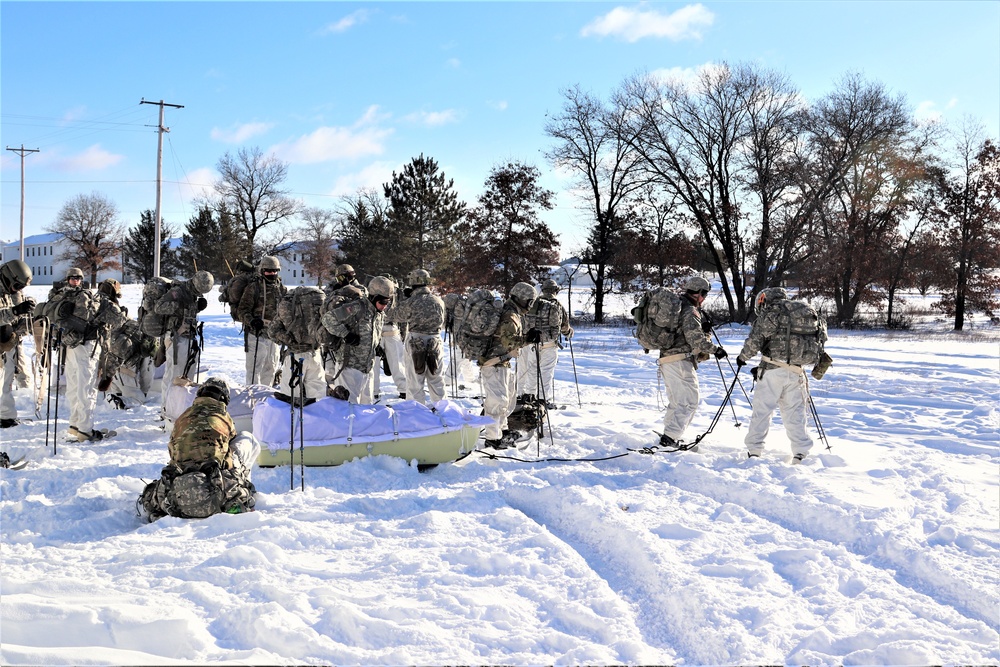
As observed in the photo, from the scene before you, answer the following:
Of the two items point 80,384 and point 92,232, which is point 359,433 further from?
point 92,232

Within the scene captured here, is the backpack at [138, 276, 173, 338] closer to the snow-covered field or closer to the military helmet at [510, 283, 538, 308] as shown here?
the snow-covered field

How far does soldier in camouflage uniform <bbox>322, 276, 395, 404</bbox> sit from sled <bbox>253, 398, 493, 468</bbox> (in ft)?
3.82

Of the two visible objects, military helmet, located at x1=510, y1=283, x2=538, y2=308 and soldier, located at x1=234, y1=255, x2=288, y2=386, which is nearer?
military helmet, located at x1=510, y1=283, x2=538, y2=308

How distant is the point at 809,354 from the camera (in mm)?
7668

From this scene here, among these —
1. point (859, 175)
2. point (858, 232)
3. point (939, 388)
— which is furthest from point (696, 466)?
point (859, 175)

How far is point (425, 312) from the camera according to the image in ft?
34.0

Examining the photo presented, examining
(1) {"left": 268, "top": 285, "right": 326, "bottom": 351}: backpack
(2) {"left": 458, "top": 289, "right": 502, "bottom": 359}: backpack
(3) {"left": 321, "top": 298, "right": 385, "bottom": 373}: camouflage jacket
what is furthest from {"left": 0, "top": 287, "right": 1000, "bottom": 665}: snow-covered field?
(1) {"left": 268, "top": 285, "right": 326, "bottom": 351}: backpack

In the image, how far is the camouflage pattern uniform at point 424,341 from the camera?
409 inches

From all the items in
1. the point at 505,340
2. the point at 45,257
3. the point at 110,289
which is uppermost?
the point at 45,257

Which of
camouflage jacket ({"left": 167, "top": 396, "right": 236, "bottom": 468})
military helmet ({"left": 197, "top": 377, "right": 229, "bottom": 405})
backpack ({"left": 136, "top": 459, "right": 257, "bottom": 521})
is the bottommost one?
backpack ({"left": 136, "top": 459, "right": 257, "bottom": 521})

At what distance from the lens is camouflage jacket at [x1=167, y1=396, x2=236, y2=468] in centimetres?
540

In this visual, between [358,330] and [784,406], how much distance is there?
15.4 feet

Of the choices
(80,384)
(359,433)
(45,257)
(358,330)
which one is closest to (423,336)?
(358,330)

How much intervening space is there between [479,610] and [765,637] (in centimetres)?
152
